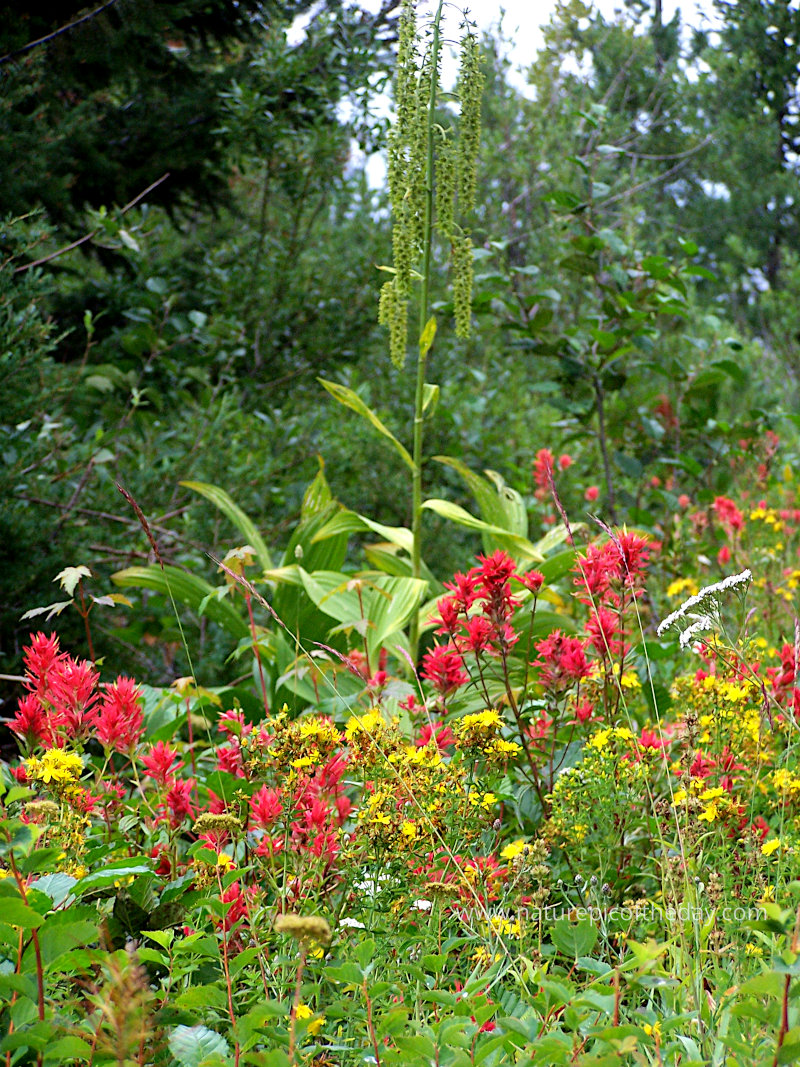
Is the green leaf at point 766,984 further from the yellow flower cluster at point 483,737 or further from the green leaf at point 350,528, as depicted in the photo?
the green leaf at point 350,528

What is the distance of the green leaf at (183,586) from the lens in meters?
2.85

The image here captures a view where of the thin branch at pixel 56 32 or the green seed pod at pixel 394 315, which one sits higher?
the thin branch at pixel 56 32

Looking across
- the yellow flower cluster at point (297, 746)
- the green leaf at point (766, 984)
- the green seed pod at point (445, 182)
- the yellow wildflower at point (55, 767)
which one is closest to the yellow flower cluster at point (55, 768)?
the yellow wildflower at point (55, 767)

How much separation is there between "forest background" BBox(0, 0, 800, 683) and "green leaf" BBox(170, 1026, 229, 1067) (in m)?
1.80

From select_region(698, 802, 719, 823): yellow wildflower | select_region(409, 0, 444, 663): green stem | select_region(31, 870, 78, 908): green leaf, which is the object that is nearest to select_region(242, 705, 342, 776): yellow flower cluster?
select_region(31, 870, 78, 908): green leaf

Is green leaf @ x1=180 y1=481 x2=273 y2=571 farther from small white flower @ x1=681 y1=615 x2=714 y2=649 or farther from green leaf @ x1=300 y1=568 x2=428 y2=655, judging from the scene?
small white flower @ x1=681 y1=615 x2=714 y2=649

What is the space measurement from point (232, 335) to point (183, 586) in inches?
71.8

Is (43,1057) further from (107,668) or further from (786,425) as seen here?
(786,425)

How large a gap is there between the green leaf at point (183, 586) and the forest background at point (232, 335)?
0.16 feet

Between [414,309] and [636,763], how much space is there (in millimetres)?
4758

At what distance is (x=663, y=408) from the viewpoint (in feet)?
15.4

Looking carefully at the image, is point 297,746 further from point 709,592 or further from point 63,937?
point 709,592

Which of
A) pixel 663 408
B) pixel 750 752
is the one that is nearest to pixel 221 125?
pixel 663 408

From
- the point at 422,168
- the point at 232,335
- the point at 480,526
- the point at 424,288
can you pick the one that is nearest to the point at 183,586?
the point at 480,526
